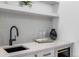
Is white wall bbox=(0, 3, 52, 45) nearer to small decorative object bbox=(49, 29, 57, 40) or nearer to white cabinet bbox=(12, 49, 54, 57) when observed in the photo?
small decorative object bbox=(49, 29, 57, 40)

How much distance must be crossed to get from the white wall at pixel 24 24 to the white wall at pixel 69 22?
38cm

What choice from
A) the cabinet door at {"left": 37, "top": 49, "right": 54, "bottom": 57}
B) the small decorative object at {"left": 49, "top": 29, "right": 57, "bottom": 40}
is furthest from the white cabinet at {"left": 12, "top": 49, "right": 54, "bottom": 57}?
the small decorative object at {"left": 49, "top": 29, "right": 57, "bottom": 40}

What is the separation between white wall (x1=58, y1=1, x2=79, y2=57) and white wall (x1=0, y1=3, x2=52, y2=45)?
383 millimetres

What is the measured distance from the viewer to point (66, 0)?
2432mm

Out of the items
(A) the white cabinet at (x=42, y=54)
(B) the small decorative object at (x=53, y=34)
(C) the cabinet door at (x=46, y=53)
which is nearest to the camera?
(A) the white cabinet at (x=42, y=54)

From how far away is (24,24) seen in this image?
2215mm

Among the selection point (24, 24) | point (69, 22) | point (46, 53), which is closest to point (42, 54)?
point (46, 53)

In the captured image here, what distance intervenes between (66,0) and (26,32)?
130 centimetres

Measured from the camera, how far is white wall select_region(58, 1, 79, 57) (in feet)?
7.41

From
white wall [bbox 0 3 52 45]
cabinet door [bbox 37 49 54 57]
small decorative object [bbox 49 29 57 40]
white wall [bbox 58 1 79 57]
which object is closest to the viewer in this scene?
cabinet door [bbox 37 49 54 57]

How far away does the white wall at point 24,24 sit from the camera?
193cm

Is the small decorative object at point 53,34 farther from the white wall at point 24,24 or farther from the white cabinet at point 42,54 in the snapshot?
the white cabinet at point 42,54

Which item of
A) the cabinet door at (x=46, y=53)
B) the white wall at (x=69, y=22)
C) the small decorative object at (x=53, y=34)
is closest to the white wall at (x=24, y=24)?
the small decorative object at (x=53, y=34)

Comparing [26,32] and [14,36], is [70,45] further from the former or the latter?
[14,36]
